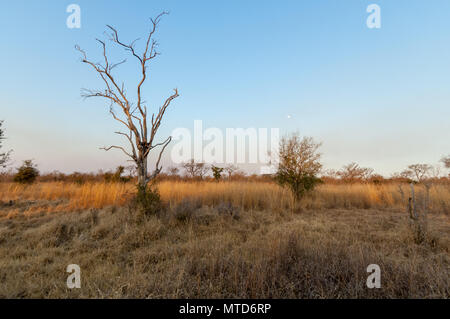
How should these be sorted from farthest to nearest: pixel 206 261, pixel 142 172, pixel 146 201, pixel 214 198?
pixel 214 198, pixel 142 172, pixel 146 201, pixel 206 261

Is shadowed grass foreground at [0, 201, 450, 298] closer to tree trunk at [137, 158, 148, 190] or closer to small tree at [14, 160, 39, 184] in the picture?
tree trunk at [137, 158, 148, 190]

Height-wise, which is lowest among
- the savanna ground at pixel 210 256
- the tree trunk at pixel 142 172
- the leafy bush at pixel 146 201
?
the savanna ground at pixel 210 256

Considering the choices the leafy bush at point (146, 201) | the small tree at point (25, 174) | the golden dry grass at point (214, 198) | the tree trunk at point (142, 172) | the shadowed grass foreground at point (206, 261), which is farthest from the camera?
the small tree at point (25, 174)

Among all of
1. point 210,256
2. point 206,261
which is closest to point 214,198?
point 210,256

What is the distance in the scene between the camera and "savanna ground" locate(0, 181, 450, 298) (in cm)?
214

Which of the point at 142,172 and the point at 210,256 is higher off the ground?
the point at 142,172

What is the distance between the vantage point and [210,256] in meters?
2.90

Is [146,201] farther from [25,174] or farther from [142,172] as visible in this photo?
[25,174]

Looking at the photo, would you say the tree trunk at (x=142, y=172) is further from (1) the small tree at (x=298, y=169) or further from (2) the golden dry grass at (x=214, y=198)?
(1) the small tree at (x=298, y=169)

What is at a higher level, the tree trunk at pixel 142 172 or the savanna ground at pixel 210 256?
the tree trunk at pixel 142 172

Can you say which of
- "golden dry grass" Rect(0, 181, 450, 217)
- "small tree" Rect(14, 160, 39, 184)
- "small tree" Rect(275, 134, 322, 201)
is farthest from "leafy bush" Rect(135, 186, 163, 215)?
"small tree" Rect(14, 160, 39, 184)

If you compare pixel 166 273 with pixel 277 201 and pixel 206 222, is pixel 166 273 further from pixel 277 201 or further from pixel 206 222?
pixel 277 201

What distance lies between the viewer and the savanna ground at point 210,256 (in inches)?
84.1

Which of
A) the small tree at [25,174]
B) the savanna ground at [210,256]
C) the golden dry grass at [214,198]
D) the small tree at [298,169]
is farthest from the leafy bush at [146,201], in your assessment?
the small tree at [25,174]
